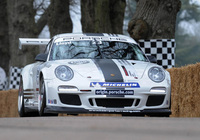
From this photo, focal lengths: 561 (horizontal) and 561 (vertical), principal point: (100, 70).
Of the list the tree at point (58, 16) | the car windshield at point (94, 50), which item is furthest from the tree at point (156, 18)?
the tree at point (58, 16)

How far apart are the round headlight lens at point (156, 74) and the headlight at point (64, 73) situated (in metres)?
1.14

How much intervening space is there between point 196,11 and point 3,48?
4391 centimetres

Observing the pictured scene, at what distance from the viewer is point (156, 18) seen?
13.8m

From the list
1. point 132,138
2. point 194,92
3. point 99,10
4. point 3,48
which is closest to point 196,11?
point 3,48

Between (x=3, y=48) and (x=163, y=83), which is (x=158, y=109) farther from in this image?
(x=3, y=48)

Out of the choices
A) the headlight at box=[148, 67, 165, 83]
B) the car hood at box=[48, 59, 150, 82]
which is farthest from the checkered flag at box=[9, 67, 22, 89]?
the headlight at box=[148, 67, 165, 83]

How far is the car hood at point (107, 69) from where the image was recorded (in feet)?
25.5

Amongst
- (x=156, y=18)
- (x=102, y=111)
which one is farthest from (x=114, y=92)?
(x=156, y=18)

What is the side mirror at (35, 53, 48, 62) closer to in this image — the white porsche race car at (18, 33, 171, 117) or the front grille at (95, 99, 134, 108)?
the white porsche race car at (18, 33, 171, 117)

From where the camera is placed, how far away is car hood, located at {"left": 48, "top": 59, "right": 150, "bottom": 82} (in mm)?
7773

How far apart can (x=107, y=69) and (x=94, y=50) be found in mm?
1145

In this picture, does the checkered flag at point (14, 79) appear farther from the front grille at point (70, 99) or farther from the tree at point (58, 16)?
the front grille at point (70, 99)

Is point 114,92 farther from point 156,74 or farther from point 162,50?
point 162,50

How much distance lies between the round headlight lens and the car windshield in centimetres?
89
